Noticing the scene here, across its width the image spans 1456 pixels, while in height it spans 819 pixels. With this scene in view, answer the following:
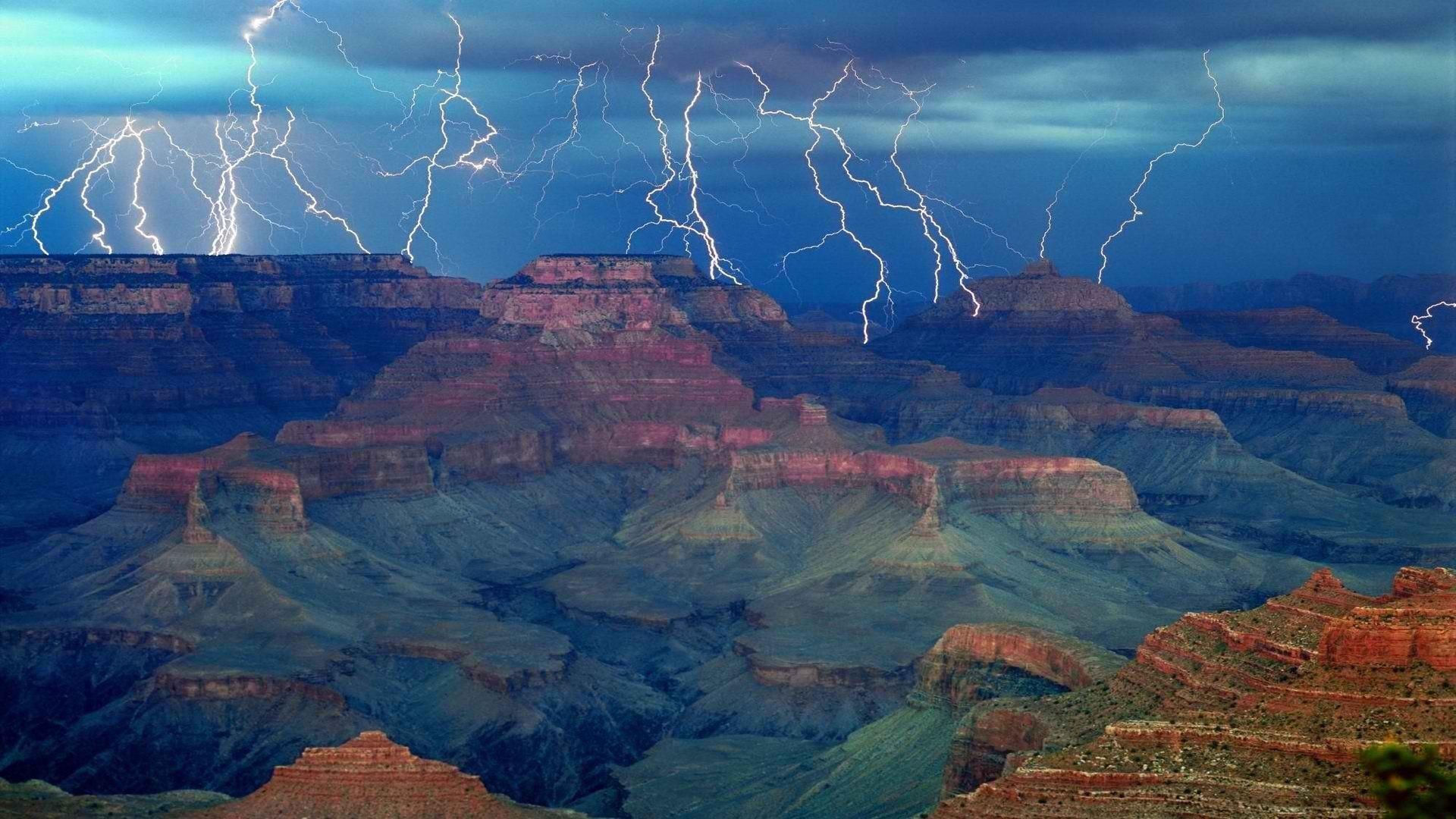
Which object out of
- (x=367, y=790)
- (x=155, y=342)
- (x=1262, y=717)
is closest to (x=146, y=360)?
(x=155, y=342)

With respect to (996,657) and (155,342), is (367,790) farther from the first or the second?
(155,342)

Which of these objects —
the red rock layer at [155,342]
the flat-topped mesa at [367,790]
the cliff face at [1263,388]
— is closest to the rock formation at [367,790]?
the flat-topped mesa at [367,790]

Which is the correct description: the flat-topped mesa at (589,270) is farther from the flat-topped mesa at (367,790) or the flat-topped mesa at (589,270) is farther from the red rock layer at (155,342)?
the flat-topped mesa at (367,790)

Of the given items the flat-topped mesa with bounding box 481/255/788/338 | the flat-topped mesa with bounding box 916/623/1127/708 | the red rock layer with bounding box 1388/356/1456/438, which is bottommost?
the flat-topped mesa with bounding box 916/623/1127/708

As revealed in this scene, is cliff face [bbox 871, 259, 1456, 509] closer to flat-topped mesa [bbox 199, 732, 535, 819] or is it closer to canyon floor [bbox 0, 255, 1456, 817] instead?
canyon floor [bbox 0, 255, 1456, 817]

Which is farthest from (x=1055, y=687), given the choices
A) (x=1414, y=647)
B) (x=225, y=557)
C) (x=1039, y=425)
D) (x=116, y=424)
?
(x=116, y=424)

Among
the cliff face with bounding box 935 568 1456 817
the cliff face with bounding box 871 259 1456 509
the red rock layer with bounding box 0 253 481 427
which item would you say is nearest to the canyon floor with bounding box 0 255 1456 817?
the cliff face with bounding box 935 568 1456 817
